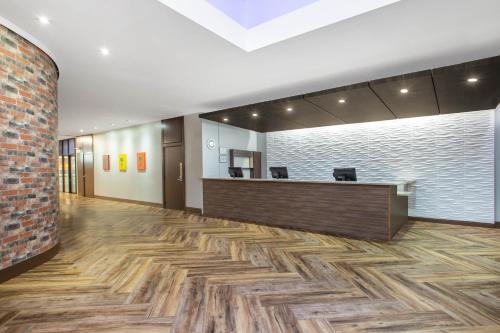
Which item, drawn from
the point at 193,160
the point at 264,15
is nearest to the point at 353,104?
the point at 264,15

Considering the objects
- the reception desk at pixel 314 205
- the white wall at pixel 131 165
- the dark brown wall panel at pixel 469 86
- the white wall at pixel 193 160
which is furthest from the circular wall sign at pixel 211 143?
the dark brown wall panel at pixel 469 86

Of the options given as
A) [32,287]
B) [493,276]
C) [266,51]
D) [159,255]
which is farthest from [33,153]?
[493,276]

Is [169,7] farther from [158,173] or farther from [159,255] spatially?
[158,173]

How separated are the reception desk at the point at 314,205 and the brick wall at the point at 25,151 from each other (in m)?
3.58

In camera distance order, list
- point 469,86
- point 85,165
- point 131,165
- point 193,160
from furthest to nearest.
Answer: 1. point 85,165
2. point 131,165
3. point 193,160
4. point 469,86

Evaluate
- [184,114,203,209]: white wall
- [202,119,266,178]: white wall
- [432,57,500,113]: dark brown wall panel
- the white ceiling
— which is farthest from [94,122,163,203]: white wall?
[432,57,500,113]: dark brown wall panel

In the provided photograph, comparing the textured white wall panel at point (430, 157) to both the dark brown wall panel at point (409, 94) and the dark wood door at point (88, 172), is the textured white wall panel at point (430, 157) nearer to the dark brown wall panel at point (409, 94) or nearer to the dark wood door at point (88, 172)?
the dark brown wall panel at point (409, 94)

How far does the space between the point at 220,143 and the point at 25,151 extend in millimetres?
4878

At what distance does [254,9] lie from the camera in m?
3.28

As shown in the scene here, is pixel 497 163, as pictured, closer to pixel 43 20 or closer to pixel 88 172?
pixel 43 20

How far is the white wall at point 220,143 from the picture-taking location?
7027 millimetres

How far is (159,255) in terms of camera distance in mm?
3652

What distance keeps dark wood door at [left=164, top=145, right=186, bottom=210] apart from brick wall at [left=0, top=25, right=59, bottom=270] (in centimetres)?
396

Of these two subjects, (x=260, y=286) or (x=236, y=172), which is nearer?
(x=260, y=286)
